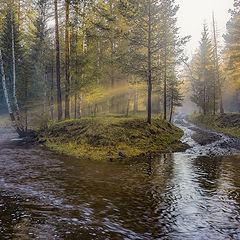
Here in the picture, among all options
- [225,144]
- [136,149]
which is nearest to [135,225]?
[136,149]

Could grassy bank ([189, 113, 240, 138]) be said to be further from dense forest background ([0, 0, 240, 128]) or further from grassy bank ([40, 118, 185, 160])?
grassy bank ([40, 118, 185, 160])

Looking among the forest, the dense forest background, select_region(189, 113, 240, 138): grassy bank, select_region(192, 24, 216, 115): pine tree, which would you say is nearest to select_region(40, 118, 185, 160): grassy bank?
the forest

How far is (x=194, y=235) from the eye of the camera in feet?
16.5

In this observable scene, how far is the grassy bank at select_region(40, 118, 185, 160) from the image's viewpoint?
14.4 m

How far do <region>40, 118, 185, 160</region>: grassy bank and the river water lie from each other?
2.44 metres

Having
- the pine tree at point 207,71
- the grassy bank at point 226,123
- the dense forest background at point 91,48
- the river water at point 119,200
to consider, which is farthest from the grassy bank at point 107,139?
the pine tree at point 207,71

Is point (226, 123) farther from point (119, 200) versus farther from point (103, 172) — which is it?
point (119, 200)

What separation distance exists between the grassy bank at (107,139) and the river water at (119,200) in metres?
2.44

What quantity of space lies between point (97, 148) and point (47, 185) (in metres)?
6.55

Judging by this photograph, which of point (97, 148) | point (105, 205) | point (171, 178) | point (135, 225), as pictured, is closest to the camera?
point (135, 225)

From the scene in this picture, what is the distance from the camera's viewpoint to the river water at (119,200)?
Result: 5.12 m

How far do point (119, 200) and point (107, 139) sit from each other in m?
8.64

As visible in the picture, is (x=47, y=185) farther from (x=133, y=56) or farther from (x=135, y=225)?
(x=133, y=56)

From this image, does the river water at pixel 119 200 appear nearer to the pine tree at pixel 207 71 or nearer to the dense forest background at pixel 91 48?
the dense forest background at pixel 91 48
